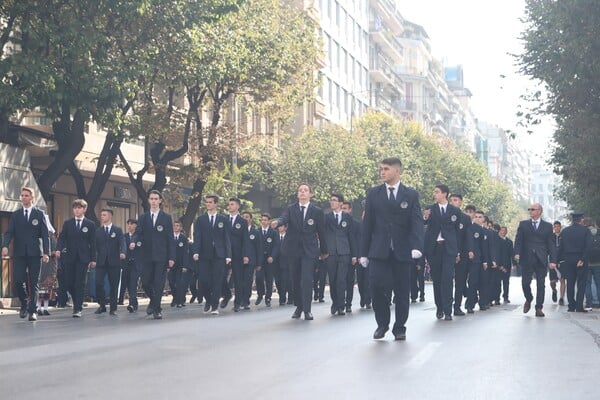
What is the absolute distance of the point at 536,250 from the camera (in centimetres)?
1859

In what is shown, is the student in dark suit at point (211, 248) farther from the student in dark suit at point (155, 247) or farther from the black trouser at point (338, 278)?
the black trouser at point (338, 278)

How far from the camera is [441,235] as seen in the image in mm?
17547

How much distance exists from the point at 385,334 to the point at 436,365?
139 inches

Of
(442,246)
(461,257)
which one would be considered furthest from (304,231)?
(461,257)

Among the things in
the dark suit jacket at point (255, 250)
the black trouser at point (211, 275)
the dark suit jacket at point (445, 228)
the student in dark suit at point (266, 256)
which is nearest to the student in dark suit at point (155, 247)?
the black trouser at point (211, 275)

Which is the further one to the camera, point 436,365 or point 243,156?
point 243,156

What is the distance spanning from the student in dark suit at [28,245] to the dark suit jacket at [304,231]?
3.70m

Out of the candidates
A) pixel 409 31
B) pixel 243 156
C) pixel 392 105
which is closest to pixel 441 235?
pixel 243 156

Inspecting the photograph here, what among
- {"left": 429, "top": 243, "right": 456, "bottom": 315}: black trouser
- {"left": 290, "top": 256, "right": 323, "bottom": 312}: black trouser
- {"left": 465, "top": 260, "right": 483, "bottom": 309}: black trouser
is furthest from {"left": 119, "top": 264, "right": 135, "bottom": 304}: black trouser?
{"left": 429, "top": 243, "right": 456, "bottom": 315}: black trouser

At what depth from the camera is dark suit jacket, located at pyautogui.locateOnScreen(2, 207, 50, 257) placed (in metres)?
17.4

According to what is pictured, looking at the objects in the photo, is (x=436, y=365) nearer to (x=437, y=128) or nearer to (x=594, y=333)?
(x=594, y=333)

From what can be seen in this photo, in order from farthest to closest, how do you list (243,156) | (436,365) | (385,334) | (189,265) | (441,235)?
1. (243,156)
2. (189,265)
3. (441,235)
4. (385,334)
5. (436,365)

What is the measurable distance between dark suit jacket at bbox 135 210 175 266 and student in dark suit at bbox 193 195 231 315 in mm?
1166

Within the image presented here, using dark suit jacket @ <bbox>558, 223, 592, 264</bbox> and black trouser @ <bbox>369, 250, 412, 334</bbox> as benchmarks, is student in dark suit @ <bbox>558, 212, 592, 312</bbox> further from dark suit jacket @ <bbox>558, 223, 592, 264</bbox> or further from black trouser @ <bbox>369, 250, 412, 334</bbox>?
black trouser @ <bbox>369, 250, 412, 334</bbox>
